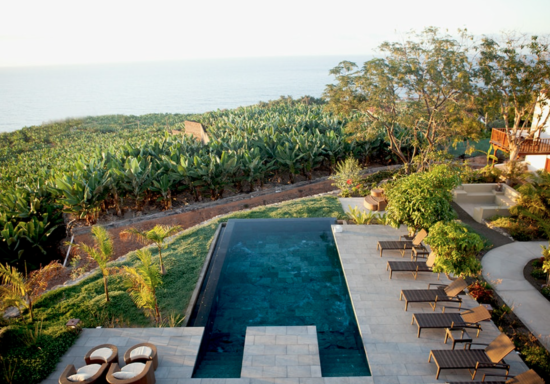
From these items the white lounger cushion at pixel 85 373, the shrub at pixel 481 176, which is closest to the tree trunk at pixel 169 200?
the white lounger cushion at pixel 85 373

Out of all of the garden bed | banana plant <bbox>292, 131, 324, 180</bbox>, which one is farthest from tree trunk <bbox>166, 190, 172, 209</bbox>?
the garden bed

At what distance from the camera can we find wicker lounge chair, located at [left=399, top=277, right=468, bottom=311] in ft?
25.2

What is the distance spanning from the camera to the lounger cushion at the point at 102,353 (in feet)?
20.5

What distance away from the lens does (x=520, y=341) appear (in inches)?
280

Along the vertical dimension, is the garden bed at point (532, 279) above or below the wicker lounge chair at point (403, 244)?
below

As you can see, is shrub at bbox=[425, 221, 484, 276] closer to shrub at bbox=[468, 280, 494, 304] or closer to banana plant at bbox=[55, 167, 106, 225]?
shrub at bbox=[468, 280, 494, 304]

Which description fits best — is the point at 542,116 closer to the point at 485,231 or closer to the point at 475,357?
the point at 485,231

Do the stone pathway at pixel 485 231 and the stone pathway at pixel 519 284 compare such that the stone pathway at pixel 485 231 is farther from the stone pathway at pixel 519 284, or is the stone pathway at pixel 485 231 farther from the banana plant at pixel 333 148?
the banana plant at pixel 333 148

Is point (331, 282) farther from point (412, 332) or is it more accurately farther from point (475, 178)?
point (475, 178)

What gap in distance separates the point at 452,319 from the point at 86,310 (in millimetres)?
7599

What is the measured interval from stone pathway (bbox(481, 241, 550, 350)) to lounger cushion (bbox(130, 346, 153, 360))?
7260 mm

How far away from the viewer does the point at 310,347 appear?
683 cm

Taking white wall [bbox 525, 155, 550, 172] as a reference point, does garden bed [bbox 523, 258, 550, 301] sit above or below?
below

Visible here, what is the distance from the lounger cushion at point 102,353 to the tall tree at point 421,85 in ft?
45.6
